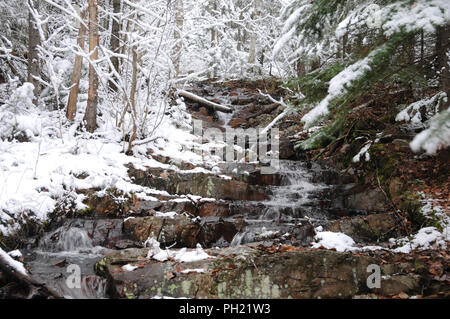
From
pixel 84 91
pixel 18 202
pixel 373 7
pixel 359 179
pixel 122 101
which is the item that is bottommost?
pixel 18 202

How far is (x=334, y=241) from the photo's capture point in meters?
5.07

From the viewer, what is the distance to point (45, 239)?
528cm

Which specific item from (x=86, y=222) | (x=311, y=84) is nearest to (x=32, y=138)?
(x=86, y=222)

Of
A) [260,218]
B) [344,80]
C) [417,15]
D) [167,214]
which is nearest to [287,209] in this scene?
[260,218]

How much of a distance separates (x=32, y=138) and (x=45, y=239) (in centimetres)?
335

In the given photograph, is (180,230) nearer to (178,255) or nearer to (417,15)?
(178,255)

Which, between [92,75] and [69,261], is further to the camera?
[92,75]

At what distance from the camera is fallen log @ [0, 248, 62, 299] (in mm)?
3283

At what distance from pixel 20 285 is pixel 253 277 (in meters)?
2.78

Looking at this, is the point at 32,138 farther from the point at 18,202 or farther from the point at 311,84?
the point at 311,84

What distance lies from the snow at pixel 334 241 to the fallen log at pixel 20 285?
3977 millimetres

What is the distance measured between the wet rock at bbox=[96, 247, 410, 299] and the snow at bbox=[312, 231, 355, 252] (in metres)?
0.78
